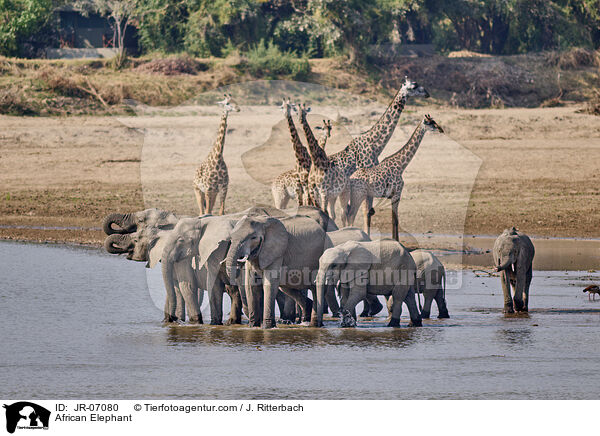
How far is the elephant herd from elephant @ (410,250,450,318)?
12mm

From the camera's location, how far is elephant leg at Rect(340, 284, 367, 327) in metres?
12.3

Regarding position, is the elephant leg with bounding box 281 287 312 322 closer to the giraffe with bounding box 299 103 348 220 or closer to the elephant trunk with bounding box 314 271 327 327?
the elephant trunk with bounding box 314 271 327 327

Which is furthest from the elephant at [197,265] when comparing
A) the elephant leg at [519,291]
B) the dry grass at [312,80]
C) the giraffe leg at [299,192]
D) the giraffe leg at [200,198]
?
the dry grass at [312,80]

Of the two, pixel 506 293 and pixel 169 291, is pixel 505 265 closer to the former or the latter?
pixel 506 293

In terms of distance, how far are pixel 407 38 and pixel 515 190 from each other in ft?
72.6

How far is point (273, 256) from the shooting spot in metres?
12.2

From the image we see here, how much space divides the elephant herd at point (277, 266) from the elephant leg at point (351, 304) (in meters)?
0.01

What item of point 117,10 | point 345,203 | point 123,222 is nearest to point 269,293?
point 123,222

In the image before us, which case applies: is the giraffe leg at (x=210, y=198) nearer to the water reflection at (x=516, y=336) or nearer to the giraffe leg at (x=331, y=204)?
the giraffe leg at (x=331, y=204)

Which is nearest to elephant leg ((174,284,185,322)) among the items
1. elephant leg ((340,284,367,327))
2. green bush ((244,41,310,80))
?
elephant leg ((340,284,367,327))

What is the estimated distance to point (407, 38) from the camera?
45656 millimetres

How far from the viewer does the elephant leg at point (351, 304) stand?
12.3 meters

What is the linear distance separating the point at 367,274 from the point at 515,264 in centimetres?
228
